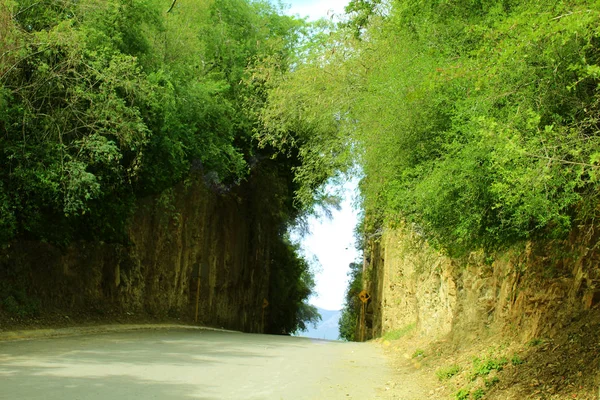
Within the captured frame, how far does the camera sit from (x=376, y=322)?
111 ft

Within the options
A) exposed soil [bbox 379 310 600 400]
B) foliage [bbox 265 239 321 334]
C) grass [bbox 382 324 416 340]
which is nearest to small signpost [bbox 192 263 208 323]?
foliage [bbox 265 239 321 334]

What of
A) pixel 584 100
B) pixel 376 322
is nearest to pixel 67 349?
pixel 584 100

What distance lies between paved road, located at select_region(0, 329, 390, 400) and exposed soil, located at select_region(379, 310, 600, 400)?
85cm

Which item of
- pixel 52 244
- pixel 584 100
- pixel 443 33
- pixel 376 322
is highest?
pixel 443 33

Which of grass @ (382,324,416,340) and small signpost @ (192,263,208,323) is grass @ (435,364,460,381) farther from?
small signpost @ (192,263,208,323)

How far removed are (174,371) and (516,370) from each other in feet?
18.1

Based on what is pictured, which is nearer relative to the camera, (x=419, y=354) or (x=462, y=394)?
(x=462, y=394)

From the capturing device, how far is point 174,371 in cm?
1190

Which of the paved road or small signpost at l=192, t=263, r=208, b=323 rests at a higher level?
small signpost at l=192, t=263, r=208, b=323

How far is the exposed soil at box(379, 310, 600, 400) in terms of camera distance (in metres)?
8.13

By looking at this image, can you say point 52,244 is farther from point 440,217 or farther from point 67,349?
point 440,217

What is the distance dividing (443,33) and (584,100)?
3.27m

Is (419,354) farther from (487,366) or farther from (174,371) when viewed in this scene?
(174,371)

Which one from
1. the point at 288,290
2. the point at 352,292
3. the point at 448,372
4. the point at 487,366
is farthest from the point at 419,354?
the point at 352,292
